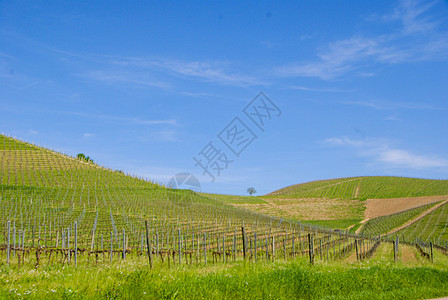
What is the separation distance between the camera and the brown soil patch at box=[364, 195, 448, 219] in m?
76.1

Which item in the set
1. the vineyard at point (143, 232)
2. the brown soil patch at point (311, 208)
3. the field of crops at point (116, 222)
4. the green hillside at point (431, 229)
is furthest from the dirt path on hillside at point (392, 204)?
the field of crops at point (116, 222)

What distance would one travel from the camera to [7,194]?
1850 inches

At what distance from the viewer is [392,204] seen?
8362 centimetres

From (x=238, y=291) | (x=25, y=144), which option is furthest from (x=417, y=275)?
(x=25, y=144)

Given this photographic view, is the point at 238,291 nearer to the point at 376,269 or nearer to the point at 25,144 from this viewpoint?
Answer: the point at 376,269

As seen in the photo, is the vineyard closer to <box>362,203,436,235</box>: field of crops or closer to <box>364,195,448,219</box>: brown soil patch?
<box>362,203,436,235</box>: field of crops

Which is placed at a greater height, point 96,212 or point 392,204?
point 392,204

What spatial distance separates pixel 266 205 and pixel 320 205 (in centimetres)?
1157

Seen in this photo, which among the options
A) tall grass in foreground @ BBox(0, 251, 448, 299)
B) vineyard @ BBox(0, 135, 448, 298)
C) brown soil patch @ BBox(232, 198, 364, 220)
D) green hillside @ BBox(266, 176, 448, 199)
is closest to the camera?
tall grass in foreground @ BBox(0, 251, 448, 299)

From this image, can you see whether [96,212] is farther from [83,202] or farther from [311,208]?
[311,208]

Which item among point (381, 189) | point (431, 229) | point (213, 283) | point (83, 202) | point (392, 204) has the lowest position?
point (431, 229)

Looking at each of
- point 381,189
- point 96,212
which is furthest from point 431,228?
point 381,189

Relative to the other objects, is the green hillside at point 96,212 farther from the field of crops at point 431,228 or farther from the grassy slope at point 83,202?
the field of crops at point 431,228

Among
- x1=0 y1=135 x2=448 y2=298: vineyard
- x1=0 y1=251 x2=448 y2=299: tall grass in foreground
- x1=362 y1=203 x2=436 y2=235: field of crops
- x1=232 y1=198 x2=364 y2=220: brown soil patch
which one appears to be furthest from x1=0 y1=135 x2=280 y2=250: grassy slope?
x1=232 y1=198 x2=364 y2=220: brown soil patch
